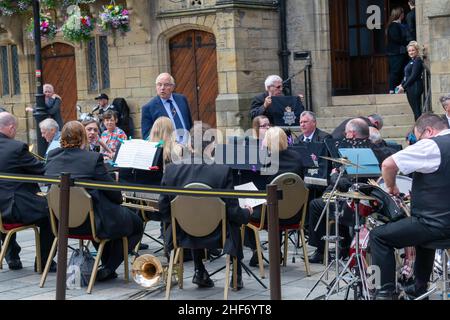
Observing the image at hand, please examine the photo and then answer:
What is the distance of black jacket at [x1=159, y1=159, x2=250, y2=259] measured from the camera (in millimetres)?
8383

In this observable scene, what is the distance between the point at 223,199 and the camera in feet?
27.5

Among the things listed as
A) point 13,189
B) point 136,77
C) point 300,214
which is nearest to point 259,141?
point 300,214

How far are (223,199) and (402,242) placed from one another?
1.76 metres

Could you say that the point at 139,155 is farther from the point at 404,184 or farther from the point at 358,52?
the point at 358,52

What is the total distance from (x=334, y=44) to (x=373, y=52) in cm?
134

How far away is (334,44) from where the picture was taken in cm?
1864

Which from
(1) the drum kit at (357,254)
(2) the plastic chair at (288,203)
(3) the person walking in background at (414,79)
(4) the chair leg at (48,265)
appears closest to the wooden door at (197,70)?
(3) the person walking in background at (414,79)

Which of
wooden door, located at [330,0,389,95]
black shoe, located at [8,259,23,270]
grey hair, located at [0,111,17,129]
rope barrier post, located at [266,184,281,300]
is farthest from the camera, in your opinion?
wooden door, located at [330,0,389,95]

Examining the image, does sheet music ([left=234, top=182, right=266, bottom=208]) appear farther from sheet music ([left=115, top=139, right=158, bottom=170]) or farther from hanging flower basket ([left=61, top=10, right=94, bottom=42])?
hanging flower basket ([left=61, top=10, right=94, bottom=42])

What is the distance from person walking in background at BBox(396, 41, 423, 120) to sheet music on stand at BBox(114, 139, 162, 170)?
662cm

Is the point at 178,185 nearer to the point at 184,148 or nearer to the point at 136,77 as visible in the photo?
the point at 184,148

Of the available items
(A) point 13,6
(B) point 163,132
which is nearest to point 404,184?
(B) point 163,132

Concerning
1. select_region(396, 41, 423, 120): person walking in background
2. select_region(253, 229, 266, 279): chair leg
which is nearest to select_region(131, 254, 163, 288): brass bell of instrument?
select_region(253, 229, 266, 279): chair leg

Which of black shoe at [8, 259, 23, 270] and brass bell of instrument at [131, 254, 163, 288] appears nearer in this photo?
brass bell of instrument at [131, 254, 163, 288]
